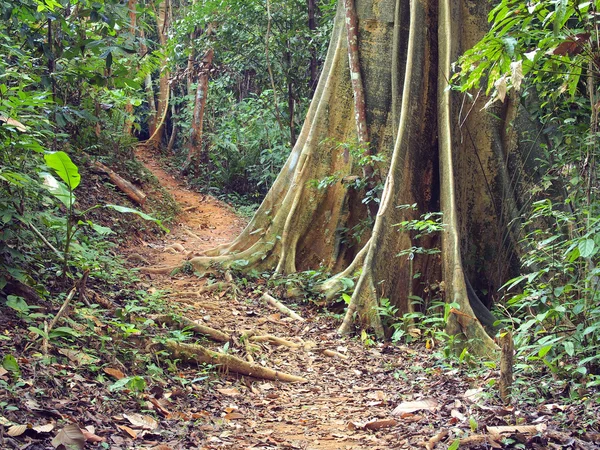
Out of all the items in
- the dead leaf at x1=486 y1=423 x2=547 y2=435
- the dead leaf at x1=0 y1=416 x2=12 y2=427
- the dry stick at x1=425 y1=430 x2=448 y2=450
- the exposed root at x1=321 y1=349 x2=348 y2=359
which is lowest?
the exposed root at x1=321 y1=349 x2=348 y2=359

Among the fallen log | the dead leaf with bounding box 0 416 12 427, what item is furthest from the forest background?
the dead leaf with bounding box 0 416 12 427

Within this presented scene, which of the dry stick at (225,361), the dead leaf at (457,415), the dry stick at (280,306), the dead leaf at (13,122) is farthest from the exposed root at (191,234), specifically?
the dead leaf at (457,415)

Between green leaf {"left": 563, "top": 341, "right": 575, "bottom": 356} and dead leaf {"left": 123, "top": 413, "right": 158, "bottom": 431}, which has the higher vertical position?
green leaf {"left": 563, "top": 341, "right": 575, "bottom": 356}

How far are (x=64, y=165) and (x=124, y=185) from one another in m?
6.74

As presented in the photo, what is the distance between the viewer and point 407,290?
227 inches

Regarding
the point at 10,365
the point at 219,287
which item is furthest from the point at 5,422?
the point at 219,287

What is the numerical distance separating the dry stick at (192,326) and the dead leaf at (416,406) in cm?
184

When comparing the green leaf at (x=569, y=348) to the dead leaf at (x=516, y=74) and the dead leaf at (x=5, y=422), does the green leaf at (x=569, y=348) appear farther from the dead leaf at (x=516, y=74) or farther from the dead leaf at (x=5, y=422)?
the dead leaf at (x=5, y=422)

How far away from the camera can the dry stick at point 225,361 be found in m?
4.22

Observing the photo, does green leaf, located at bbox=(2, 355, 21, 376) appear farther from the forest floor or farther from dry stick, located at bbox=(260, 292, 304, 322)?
dry stick, located at bbox=(260, 292, 304, 322)

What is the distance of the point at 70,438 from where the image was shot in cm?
246

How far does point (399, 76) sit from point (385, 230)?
211cm

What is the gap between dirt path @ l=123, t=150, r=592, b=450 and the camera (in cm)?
320

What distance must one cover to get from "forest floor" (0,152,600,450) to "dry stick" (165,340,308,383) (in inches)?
2.1
